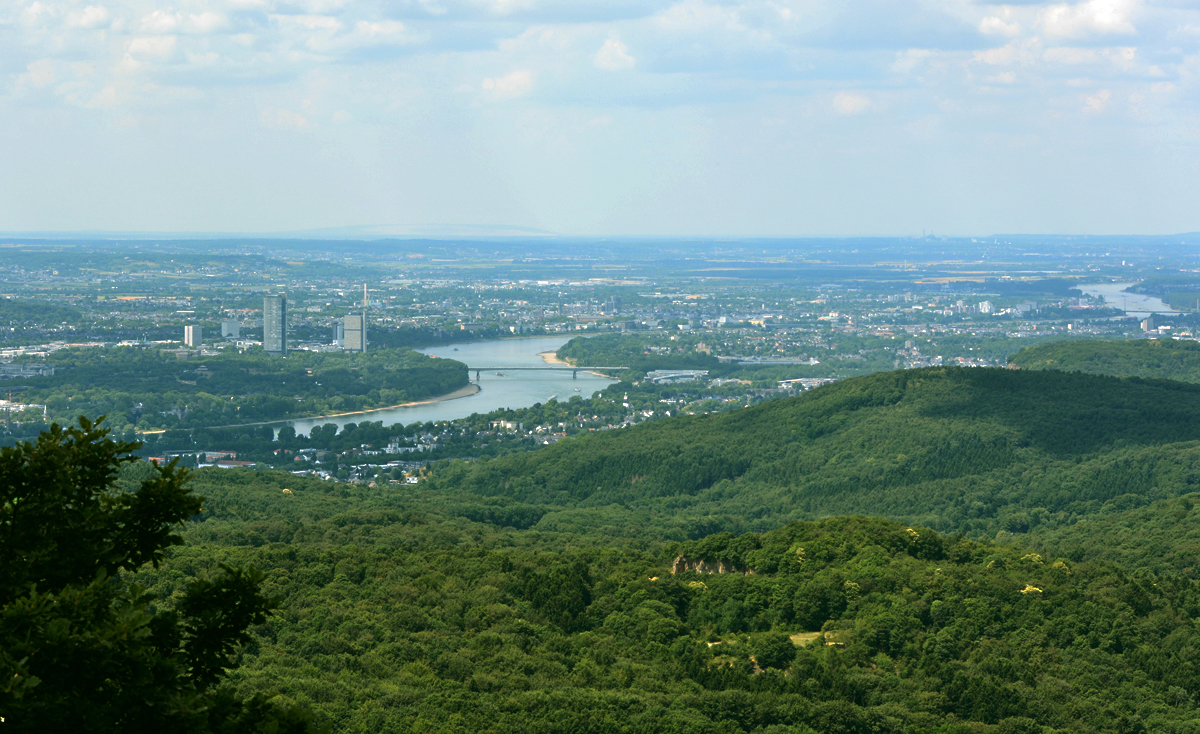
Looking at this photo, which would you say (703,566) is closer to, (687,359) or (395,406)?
(395,406)

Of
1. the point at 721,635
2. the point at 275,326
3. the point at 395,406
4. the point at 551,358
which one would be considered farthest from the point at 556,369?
the point at 721,635

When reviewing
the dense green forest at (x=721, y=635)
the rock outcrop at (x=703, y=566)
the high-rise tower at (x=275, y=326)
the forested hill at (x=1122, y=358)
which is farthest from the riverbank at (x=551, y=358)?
the rock outcrop at (x=703, y=566)

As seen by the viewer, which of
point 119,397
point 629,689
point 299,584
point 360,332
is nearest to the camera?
point 629,689

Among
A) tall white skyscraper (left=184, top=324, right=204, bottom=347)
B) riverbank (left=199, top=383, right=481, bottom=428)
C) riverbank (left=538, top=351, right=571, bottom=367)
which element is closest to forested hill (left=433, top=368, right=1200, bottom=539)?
riverbank (left=199, top=383, right=481, bottom=428)

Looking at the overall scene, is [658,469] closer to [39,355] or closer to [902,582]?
Result: [902,582]

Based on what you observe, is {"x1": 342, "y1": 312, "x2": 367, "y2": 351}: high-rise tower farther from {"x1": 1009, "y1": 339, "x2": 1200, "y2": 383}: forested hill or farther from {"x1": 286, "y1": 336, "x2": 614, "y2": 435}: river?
{"x1": 1009, "y1": 339, "x2": 1200, "y2": 383}: forested hill

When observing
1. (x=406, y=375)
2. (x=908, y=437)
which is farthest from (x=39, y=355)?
(x=908, y=437)
